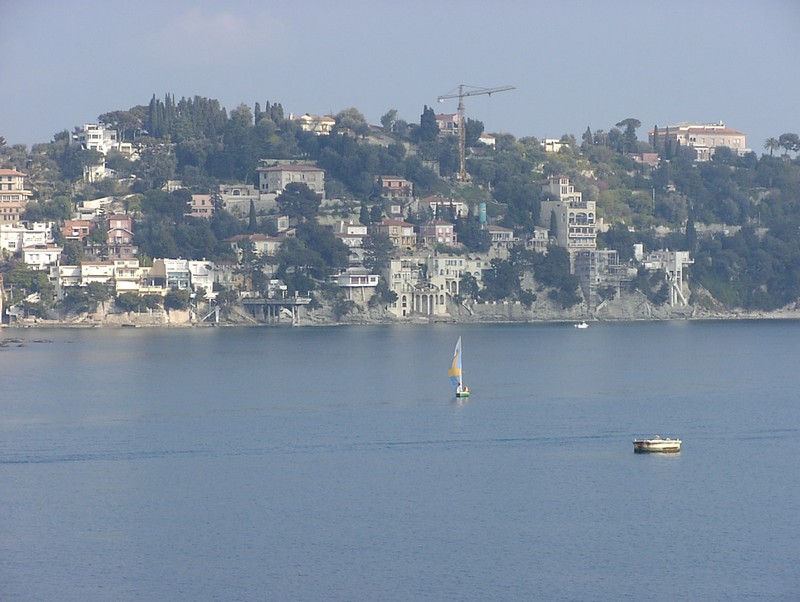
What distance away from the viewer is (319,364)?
216ft

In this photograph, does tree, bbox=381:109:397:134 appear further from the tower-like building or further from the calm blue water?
the calm blue water

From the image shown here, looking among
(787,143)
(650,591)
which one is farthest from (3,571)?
(787,143)

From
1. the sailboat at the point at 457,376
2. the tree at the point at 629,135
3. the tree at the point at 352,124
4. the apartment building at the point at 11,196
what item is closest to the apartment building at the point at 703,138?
the tree at the point at 629,135

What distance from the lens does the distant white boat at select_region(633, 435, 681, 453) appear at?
3828 cm

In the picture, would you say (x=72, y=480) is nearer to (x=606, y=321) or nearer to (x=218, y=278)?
(x=218, y=278)

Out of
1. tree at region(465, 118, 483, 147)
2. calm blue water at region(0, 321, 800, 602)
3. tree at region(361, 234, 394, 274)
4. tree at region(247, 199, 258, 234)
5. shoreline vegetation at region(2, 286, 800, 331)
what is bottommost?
calm blue water at region(0, 321, 800, 602)

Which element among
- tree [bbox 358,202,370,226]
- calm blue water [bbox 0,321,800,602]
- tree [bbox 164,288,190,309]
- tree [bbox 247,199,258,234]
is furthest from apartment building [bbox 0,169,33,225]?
calm blue water [bbox 0,321,800,602]

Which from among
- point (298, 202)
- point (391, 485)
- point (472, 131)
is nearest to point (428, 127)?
point (472, 131)

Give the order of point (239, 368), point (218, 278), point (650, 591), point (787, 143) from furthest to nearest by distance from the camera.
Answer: point (787, 143) → point (218, 278) → point (239, 368) → point (650, 591)

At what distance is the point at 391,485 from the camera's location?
111 feet

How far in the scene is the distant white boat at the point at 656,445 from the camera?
126 feet

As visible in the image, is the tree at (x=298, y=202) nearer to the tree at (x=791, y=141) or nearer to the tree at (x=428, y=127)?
the tree at (x=428, y=127)

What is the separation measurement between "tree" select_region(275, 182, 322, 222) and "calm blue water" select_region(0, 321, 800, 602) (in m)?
40.2

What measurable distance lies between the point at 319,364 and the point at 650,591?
40.9 metres
